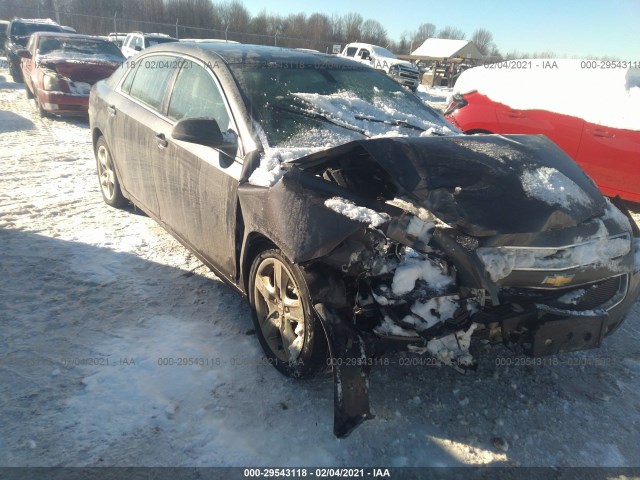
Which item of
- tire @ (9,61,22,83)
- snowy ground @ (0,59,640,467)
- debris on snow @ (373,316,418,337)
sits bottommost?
tire @ (9,61,22,83)

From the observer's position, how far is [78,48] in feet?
34.3

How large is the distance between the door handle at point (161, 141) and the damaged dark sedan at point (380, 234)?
23 cm

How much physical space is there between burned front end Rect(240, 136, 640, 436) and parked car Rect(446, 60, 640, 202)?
3667 mm

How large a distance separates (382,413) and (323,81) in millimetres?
2388

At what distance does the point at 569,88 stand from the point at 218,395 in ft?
18.8

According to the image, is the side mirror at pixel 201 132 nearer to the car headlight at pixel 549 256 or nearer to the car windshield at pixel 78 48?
the car headlight at pixel 549 256

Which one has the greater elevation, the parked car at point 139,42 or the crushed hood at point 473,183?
the crushed hood at point 473,183

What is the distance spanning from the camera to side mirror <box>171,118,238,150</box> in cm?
276

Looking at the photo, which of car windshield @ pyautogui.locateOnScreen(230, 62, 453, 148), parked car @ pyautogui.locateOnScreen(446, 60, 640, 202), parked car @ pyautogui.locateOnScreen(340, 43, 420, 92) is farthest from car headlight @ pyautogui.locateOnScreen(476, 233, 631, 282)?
parked car @ pyautogui.locateOnScreen(340, 43, 420, 92)

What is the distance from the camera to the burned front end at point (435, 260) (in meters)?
2.12

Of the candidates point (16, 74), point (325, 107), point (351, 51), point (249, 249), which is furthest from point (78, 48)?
point (351, 51)

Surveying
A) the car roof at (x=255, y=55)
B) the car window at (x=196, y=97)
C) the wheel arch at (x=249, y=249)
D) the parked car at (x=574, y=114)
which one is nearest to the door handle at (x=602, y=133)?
the parked car at (x=574, y=114)

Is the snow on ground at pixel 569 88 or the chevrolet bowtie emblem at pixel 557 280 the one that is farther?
the snow on ground at pixel 569 88

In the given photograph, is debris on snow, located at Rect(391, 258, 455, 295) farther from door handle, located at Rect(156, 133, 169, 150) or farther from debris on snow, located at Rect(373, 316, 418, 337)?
door handle, located at Rect(156, 133, 169, 150)
